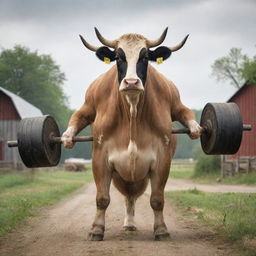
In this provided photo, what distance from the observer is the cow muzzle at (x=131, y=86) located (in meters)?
7.97

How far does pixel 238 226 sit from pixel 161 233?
1.19 meters

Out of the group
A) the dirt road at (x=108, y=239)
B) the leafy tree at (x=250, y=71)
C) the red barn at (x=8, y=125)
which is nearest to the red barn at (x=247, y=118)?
the leafy tree at (x=250, y=71)

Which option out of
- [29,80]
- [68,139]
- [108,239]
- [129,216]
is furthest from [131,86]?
[29,80]

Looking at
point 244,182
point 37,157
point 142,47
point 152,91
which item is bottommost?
point 244,182

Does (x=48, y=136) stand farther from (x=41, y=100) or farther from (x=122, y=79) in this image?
(x=41, y=100)

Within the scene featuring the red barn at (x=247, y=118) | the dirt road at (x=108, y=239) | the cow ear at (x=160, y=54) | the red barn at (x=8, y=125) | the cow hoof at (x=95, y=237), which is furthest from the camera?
the red barn at (x=8, y=125)

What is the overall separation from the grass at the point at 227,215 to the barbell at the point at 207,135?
124 cm

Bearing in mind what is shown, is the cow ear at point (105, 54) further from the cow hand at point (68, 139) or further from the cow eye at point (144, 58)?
the cow hand at point (68, 139)

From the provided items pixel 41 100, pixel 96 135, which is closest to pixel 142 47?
pixel 96 135

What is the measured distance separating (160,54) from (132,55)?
0.95 meters

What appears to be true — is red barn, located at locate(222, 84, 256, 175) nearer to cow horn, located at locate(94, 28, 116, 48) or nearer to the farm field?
the farm field

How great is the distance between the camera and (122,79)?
845 cm

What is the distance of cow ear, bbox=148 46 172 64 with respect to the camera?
30.3 feet

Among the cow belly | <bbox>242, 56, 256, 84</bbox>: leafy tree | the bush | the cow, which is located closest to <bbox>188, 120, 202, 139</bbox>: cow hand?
the cow
